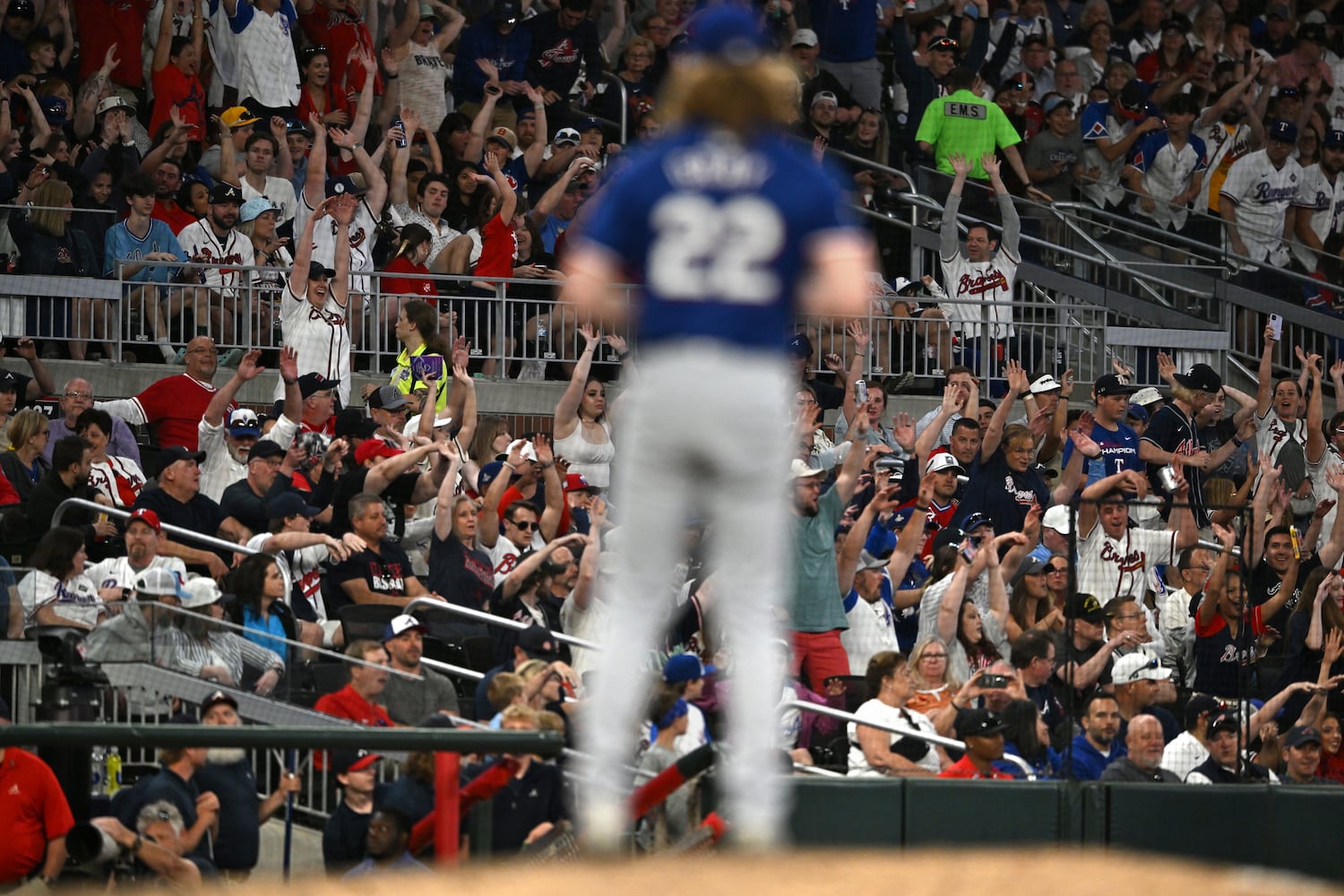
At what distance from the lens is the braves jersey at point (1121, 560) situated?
10.2 metres

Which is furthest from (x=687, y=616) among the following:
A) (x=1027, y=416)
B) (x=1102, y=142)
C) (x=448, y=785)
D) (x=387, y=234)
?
(x=1102, y=142)

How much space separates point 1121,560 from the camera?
34.2 feet

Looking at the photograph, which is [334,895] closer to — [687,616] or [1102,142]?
[687,616]

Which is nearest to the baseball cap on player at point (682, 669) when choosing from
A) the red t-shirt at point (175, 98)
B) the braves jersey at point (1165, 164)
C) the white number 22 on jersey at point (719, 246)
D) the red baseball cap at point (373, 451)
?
the white number 22 on jersey at point (719, 246)

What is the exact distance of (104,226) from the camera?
15258 millimetres

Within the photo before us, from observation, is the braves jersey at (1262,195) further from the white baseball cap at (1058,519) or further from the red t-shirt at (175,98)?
the red t-shirt at (175,98)

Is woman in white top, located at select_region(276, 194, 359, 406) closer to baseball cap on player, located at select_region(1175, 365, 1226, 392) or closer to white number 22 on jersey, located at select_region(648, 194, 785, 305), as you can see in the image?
baseball cap on player, located at select_region(1175, 365, 1226, 392)

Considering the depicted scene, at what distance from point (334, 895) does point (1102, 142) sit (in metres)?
15.5

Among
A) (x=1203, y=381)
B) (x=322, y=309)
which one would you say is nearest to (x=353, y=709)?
(x=322, y=309)

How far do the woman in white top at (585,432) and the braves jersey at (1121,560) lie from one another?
404 centimetres

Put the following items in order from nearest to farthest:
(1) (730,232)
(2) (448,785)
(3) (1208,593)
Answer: (1) (730,232)
(2) (448,785)
(3) (1208,593)

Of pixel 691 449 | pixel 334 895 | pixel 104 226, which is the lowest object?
pixel 334 895

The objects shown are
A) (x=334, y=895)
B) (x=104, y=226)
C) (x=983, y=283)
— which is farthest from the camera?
(x=983, y=283)

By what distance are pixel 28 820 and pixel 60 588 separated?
1.72 meters
